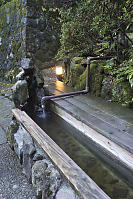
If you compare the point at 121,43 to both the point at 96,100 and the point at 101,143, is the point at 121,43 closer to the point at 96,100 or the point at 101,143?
the point at 96,100

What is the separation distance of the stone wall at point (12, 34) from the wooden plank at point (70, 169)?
5505 millimetres

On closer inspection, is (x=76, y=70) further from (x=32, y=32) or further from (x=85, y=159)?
(x=32, y=32)

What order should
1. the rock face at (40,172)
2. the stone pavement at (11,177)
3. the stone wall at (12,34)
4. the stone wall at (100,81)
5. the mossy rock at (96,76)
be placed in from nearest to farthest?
the rock face at (40,172) → the stone pavement at (11,177) → the stone wall at (100,81) → the mossy rock at (96,76) → the stone wall at (12,34)

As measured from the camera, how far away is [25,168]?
8.06 ft

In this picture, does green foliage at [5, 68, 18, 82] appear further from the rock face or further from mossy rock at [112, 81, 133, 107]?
mossy rock at [112, 81, 133, 107]

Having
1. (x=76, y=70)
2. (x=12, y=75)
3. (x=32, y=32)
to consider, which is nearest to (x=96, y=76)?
(x=76, y=70)

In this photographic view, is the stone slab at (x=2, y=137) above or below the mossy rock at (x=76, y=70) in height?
below

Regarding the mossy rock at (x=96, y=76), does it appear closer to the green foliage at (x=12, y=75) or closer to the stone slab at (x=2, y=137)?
the stone slab at (x=2, y=137)

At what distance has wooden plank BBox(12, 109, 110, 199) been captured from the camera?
143 centimetres

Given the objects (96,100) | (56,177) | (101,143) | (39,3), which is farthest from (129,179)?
(39,3)

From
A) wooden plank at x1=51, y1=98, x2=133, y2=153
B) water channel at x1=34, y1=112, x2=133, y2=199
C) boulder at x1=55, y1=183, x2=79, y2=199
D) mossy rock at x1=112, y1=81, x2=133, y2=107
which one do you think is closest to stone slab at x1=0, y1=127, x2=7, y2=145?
water channel at x1=34, y1=112, x2=133, y2=199

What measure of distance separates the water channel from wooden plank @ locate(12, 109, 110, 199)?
0.46 metres

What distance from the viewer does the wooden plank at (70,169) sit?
1.43 m

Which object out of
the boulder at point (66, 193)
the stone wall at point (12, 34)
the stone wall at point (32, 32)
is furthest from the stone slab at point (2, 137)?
the stone wall at point (12, 34)
